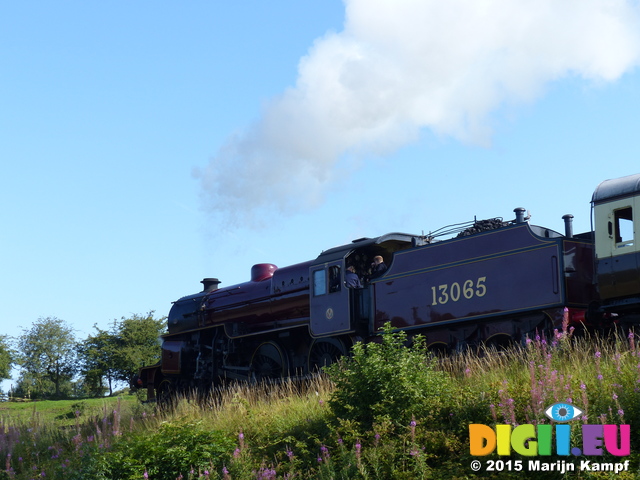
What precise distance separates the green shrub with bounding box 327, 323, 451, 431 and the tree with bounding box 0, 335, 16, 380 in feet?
170

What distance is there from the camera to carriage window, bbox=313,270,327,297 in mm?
16469

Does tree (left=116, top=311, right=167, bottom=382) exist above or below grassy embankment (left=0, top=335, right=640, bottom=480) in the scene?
above

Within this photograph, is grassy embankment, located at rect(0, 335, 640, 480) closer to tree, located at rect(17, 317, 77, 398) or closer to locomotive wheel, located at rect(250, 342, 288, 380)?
locomotive wheel, located at rect(250, 342, 288, 380)

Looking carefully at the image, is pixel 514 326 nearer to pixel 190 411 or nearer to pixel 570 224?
pixel 570 224

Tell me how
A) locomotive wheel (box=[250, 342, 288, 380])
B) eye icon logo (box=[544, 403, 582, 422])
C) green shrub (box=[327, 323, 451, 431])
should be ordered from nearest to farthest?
eye icon logo (box=[544, 403, 582, 422]), green shrub (box=[327, 323, 451, 431]), locomotive wheel (box=[250, 342, 288, 380])

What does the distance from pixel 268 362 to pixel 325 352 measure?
2.40 meters

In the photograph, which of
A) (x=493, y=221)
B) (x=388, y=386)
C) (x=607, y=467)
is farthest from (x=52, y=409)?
(x=607, y=467)

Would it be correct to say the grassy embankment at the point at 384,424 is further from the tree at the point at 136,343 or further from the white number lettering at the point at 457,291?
the tree at the point at 136,343

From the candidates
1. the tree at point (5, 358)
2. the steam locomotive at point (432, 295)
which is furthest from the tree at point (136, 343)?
the steam locomotive at point (432, 295)

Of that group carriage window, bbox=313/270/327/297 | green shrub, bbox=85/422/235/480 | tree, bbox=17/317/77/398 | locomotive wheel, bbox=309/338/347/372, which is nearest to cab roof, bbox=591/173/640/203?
carriage window, bbox=313/270/327/297

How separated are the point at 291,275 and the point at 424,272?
15.1 ft

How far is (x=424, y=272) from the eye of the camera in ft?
47.0

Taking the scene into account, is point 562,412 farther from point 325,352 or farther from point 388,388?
point 325,352

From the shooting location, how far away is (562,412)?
22.7 feet
